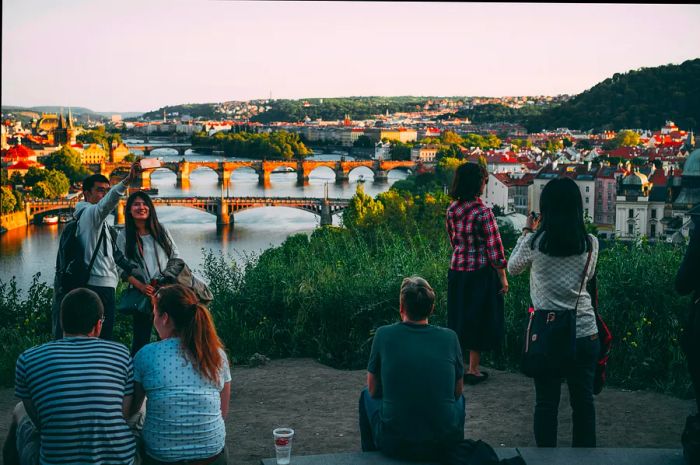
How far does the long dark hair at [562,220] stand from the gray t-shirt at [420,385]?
25 cm

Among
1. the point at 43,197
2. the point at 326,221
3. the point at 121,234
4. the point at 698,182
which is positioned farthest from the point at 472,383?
the point at 43,197

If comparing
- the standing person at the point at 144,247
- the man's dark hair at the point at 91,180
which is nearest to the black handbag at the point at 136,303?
the standing person at the point at 144,247

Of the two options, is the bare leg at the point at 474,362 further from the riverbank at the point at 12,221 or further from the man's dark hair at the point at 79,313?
the riverbank at the point at 12,221

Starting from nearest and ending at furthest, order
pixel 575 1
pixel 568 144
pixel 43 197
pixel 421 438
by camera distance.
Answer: pixel 421 438 → pixel 575 1 → pixel 43 197 → pixel 568 144

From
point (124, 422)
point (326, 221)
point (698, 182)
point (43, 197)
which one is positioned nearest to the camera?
point (124, 422)

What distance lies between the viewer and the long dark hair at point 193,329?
1218mm

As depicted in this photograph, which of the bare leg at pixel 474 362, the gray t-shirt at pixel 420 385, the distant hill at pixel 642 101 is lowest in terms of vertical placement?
the bare leg at pixel 474 362

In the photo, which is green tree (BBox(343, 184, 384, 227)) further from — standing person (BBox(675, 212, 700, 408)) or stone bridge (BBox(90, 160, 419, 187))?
standing person (BBox(675, 212, 700, 408))

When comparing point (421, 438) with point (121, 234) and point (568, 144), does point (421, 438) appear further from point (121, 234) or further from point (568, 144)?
point (568, 144)

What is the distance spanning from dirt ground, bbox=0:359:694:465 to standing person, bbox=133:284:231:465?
13.1 inches

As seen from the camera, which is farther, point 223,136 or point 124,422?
point 223,136

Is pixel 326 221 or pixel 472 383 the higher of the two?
pixel 472 383

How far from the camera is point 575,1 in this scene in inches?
60.2

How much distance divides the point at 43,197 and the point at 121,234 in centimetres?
2449
